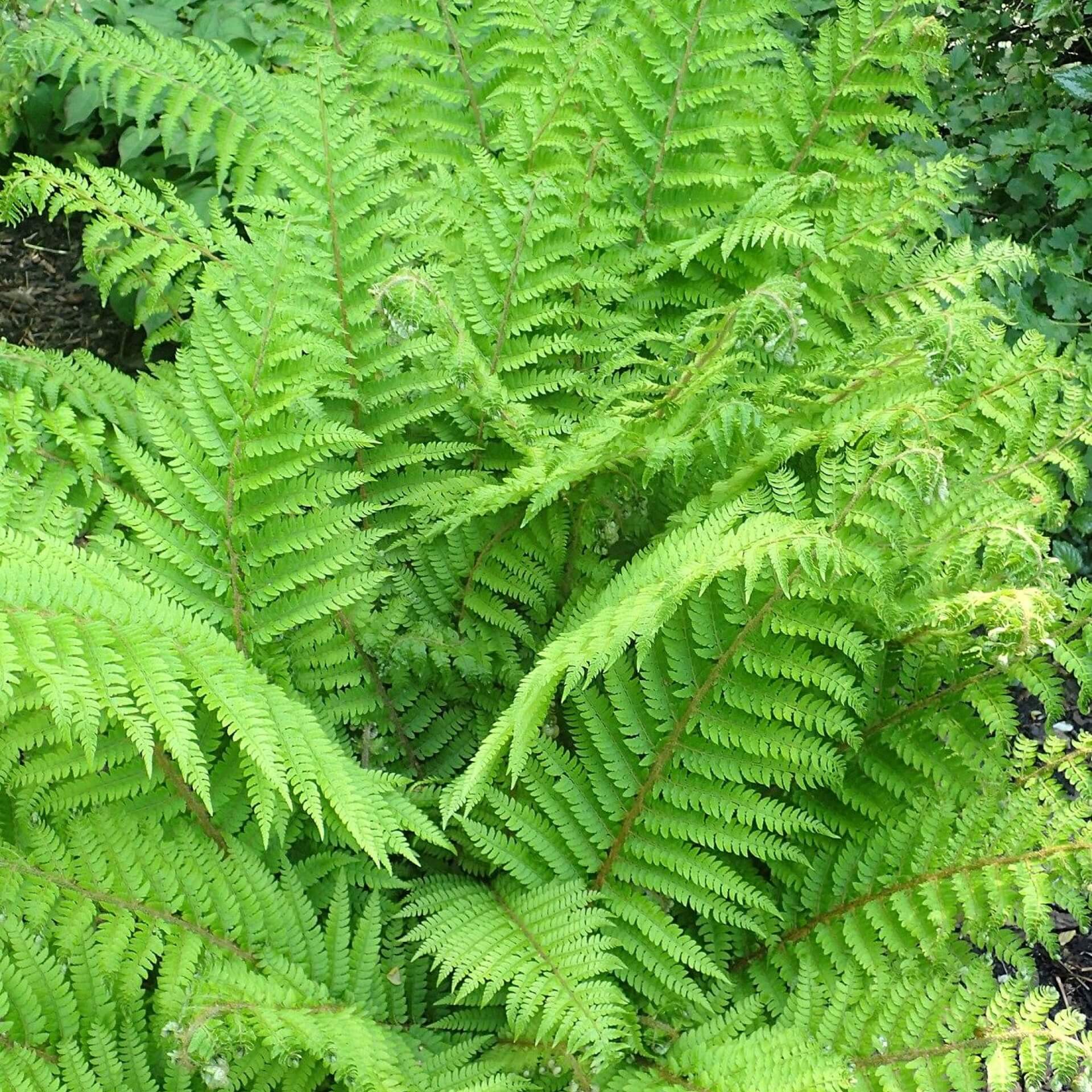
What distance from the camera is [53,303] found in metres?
3.78

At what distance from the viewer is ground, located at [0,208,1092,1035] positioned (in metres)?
3.72

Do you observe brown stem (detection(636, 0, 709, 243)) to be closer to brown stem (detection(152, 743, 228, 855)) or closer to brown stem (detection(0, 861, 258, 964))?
brown stem (detection(152, 743, 228, 855))

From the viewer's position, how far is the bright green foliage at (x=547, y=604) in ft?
6.04

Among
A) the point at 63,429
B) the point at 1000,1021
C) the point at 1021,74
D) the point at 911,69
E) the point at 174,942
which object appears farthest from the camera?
the point at 1021,74

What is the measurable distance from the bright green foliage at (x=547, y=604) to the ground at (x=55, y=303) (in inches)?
45.2

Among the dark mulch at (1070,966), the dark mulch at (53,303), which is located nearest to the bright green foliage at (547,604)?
the dark mulch at (1070,966)

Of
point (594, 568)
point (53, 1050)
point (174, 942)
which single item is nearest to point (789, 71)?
point (594, 568)

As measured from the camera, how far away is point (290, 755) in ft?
5.89

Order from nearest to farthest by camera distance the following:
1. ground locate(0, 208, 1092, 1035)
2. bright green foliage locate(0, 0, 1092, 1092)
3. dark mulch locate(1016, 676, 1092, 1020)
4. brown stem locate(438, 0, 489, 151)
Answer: bright green foliage locate(0, 0, 1092, 1092) < brown stem locate(438, 0, 489, 151) < dark mulch locate(1016, 676, 1092, 1020) < ground locate(0, 208, 1092, 1035)

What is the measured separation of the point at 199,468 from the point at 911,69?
198 centimetres

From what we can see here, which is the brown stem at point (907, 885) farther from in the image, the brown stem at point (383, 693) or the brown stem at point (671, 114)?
the brown stem at point (671, 114)

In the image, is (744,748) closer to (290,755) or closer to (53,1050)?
(290,755)

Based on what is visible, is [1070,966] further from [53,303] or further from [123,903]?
[53,303]

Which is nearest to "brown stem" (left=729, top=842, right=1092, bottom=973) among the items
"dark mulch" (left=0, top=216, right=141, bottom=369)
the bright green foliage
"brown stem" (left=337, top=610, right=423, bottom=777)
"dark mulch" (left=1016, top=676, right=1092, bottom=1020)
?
the bright green foliage
